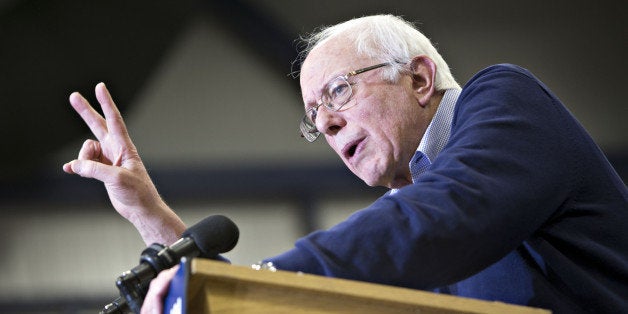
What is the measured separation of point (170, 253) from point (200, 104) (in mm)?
3958

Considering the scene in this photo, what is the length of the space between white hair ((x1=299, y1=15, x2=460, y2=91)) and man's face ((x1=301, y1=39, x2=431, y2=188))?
3 cm

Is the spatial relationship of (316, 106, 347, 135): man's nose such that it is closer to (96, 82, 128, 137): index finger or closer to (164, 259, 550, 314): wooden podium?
(96, 82, 128, 137): index finger

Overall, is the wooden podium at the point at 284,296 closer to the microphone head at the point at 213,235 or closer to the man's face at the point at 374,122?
the microphone head at the point at 213,235

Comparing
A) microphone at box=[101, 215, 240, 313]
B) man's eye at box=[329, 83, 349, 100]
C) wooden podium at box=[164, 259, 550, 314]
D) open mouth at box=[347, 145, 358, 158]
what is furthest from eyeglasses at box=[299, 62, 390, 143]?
wooden podium at box=[164, 259, 550, 314]

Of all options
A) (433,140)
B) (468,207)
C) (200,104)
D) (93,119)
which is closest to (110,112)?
(93,119)

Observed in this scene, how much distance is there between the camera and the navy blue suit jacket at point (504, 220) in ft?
3.99

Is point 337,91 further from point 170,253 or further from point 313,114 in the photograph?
point 170,253

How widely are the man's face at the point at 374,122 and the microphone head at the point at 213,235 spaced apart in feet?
2.51

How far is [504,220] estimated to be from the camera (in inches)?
51.9

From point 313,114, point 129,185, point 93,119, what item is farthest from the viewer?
point 313,114

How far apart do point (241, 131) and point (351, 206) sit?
834 millimetres

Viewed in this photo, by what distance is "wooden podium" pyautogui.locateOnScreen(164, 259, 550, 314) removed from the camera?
1.02m

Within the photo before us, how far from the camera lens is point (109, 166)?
1.93m

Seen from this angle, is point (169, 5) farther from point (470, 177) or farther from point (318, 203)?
point (470, 177)
